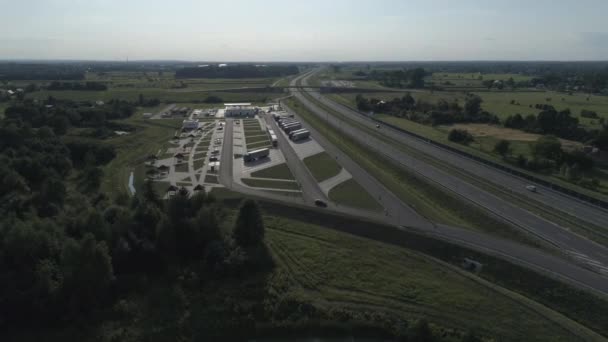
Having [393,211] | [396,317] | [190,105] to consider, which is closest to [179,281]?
[396,317]

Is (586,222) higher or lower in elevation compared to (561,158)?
lower

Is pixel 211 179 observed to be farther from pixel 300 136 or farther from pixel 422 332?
pixel 422 332

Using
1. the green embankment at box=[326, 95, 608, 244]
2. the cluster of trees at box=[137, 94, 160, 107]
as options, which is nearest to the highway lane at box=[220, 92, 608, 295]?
the green embankment at box=[326, 95, 608, 244]

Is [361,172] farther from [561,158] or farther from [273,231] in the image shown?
[561,158]

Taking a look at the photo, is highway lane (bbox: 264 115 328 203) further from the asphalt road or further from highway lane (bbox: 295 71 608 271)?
the asphalt road

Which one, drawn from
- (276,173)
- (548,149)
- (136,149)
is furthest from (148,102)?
(548,149)

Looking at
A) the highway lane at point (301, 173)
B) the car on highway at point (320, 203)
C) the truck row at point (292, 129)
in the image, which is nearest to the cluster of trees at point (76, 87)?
the truck row at point (292, 129)

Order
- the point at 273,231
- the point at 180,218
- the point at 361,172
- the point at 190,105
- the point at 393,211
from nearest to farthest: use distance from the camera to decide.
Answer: the point at 180,218
the point at 273,231
the point at 393,211
the point at 361,172
the point at 190,105
